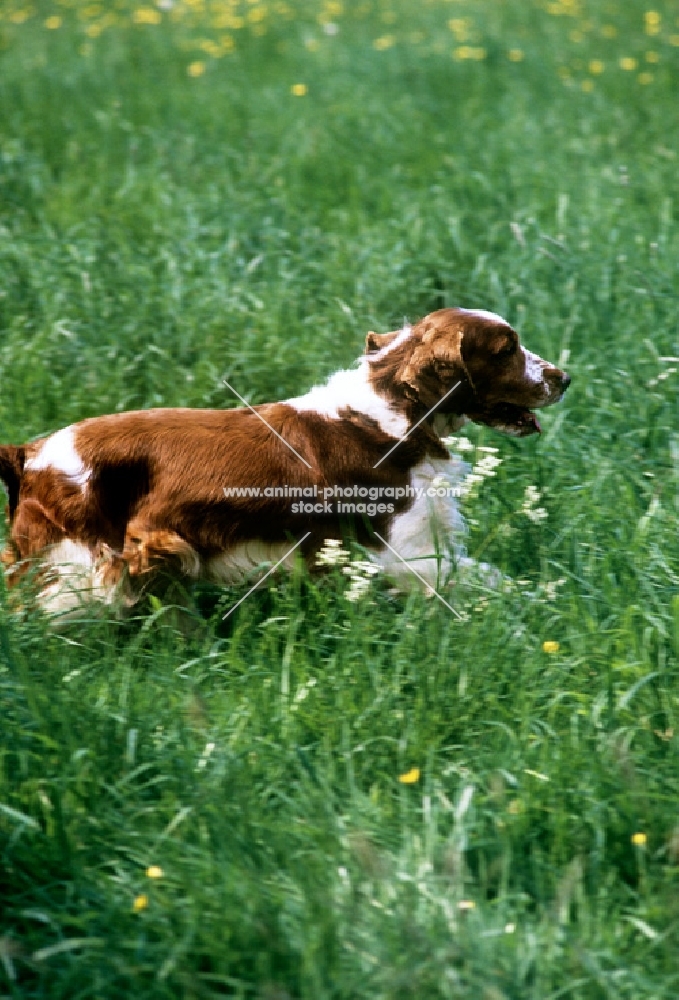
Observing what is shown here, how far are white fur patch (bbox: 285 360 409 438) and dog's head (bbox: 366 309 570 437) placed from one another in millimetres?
48

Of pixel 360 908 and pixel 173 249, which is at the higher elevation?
pixel 360 908

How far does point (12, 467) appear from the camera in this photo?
3.50m

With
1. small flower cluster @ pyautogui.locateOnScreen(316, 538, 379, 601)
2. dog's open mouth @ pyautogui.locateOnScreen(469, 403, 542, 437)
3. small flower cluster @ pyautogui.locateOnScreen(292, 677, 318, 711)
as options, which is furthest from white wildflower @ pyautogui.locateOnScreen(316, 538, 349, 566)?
dog's open mouth @ pyautogui.locateOnScreen(469, 403, 542, 437)

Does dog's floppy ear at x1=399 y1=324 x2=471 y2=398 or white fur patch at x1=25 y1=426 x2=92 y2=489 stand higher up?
dog's floppy ear at x1=399 y1=324 x2=471 y2=398

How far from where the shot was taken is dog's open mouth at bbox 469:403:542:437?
3.77m

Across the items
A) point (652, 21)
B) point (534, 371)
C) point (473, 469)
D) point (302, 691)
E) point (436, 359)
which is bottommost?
point (652, 21)

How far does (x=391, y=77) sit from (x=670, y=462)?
14.9 feet

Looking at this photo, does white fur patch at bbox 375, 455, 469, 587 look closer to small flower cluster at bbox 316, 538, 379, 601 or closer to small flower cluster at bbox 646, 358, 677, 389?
small flower cluster at bbox 316, 538, 379, 601

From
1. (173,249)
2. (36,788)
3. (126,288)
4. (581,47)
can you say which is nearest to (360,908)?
(36,788)

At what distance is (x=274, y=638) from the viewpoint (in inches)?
131

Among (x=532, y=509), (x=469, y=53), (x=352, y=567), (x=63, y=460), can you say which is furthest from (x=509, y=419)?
(x=469, y=53)

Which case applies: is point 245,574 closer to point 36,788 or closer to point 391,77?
point 36,788

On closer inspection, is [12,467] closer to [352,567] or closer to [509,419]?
[352,567]

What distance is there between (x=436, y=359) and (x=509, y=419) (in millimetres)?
377
